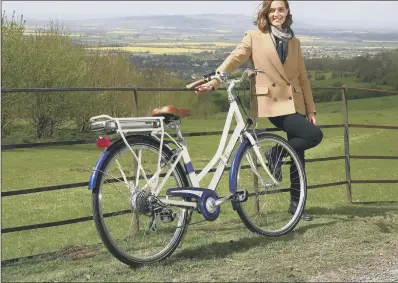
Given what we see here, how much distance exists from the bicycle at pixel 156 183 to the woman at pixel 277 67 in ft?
0.74

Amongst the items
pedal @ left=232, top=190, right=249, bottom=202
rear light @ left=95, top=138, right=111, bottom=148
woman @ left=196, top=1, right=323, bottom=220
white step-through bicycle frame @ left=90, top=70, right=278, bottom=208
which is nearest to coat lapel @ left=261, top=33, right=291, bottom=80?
woman @ left=196, top=1, right=323, bottom=220

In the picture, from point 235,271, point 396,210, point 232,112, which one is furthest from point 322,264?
point 396,210

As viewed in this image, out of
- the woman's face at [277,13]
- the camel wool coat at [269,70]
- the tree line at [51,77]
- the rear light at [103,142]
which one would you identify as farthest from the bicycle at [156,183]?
the tree line at [51,77]

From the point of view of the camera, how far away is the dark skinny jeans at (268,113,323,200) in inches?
184

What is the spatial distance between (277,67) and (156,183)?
149 cm

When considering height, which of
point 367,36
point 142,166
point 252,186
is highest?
point 367,36

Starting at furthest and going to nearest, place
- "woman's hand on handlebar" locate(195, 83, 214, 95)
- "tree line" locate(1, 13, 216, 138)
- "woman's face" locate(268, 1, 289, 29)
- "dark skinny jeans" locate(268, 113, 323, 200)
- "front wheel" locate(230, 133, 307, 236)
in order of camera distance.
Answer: "tree line" locate(1, 13, 216, 138) < "dark skinny jeans" locate(268, 113, 323, 200) < "woman's face" locate(268, 1, 289, 29) < "front wheel" locate(230, 133, 307, 236) < "woman's hand on handlebar" locate(195, 83, 214, 95)

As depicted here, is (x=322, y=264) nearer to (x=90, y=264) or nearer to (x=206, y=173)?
(x=206, y=173)

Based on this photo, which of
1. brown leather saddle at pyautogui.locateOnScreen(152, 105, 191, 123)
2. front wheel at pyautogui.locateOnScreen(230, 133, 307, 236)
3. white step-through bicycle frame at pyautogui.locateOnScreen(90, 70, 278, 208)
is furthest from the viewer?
front wheel at pyautogui.locateOnScreen(230, 133, 307, 236)

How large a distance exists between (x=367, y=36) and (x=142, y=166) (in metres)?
8.14

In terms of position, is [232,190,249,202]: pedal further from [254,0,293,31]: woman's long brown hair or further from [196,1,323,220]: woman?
[254,0,293,31]: woman's long brown hair

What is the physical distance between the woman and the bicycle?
225 millimetres

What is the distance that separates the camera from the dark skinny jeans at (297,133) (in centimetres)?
466

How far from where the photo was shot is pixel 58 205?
21203mm
